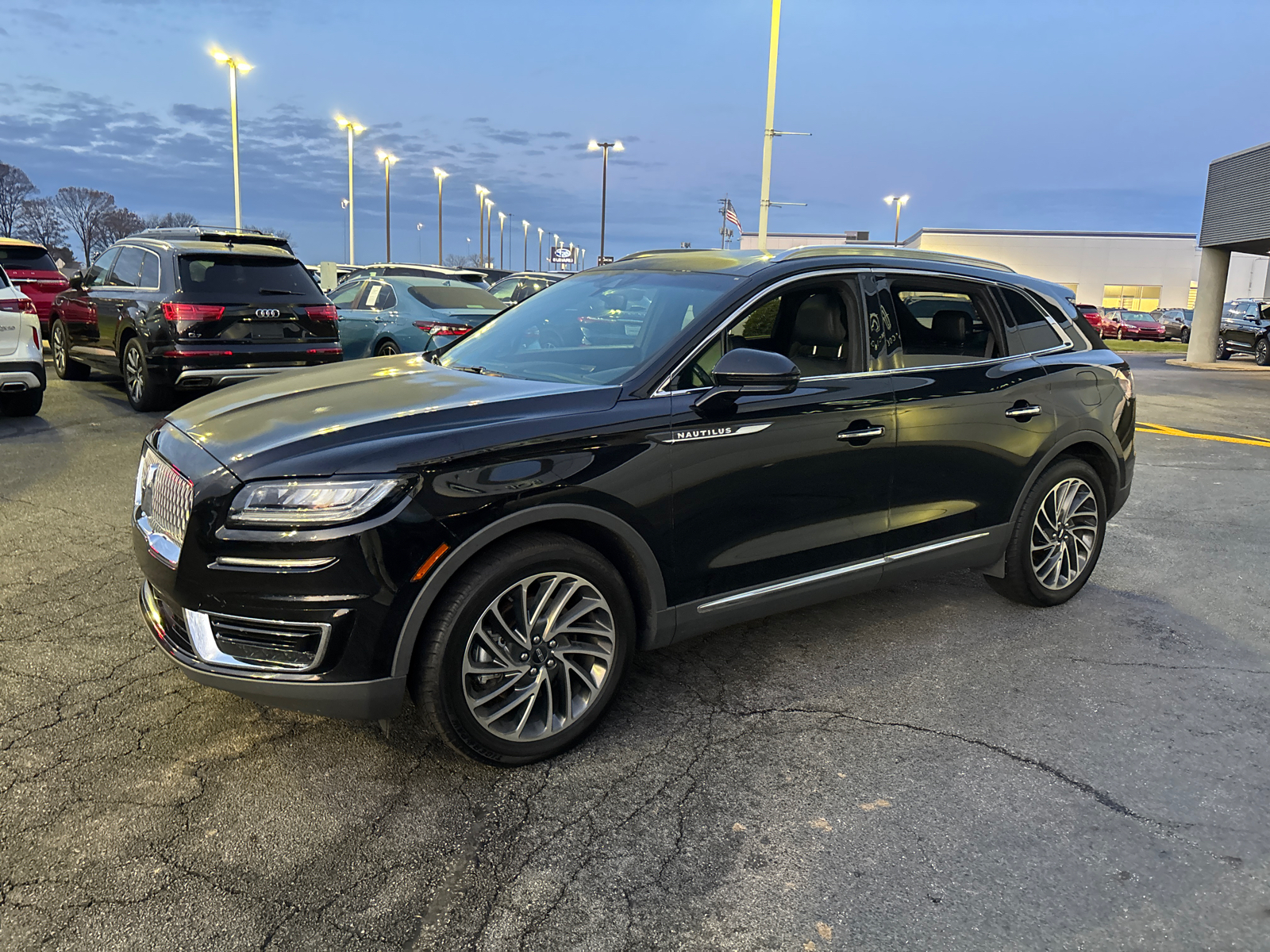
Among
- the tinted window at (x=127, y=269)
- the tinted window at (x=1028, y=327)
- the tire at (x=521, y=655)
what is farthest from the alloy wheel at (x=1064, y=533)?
the tinted window at (x=127, y=269)

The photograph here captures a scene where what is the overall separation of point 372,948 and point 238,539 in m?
1.23

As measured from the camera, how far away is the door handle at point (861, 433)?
3830mm

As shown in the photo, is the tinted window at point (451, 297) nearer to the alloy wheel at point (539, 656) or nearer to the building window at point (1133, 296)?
the alloy wheel at point (539, 656)

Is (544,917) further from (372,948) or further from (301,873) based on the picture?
(301,873)

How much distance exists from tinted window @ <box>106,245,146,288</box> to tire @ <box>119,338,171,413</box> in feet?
2.26

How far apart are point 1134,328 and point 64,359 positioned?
141 ft

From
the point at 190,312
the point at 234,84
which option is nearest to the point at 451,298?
the point at 190,312

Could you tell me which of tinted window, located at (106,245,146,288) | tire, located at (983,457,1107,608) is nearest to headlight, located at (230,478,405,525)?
tire, located at (983,457,1107,608)

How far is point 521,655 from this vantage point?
10.3 feet

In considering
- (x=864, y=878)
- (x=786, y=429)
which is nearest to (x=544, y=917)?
(x=864, y=878)

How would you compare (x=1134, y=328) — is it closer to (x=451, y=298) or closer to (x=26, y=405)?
(x=451, y=298)

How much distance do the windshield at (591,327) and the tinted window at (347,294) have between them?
902cm

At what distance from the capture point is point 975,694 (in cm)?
391

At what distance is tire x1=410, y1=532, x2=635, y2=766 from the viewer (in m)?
2.96
